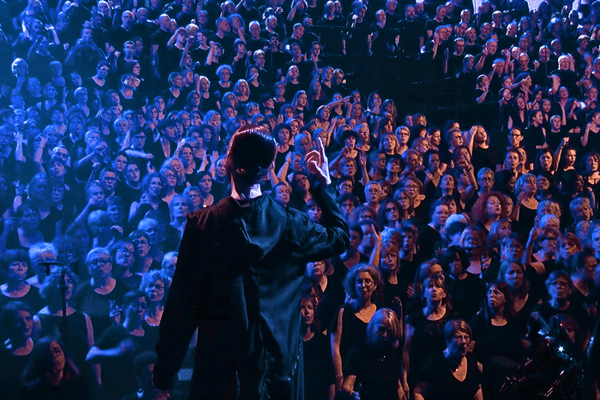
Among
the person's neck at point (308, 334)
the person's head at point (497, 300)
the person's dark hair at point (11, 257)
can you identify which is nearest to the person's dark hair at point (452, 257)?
the person's head at point (497, 300)

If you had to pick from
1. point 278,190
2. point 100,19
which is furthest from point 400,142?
point 100,19

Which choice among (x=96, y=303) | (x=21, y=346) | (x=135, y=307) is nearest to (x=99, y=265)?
(x=96, y=303)

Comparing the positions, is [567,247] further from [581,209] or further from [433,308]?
[433,308]

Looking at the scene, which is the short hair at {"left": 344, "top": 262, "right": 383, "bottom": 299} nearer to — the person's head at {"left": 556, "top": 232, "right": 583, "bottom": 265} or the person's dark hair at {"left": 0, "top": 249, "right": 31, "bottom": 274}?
the person's head at {"left": 556, "top": 232, "right": 583, "bottom": 265}

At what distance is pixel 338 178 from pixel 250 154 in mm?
3345

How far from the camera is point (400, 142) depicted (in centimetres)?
537

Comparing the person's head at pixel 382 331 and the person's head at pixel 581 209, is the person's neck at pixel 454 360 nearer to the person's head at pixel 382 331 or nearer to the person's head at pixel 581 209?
the person's head at pixel 382 331

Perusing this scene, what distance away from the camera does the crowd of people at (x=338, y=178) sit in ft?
12.1

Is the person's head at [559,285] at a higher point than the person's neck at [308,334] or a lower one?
higher

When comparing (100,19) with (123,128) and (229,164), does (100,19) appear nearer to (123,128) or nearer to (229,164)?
(123,128)

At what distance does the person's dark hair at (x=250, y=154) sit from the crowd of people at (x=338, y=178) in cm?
241

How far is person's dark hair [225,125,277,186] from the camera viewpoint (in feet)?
4.72

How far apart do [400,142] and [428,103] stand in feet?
2.97

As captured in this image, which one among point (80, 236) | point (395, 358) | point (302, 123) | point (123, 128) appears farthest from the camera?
point (302, 123)
